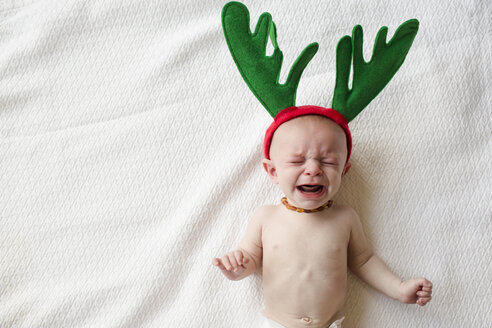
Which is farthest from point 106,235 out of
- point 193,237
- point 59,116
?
point 59,116

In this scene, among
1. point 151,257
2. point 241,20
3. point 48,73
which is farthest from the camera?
point 48,73

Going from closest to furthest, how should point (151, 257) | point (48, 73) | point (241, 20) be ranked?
point (241, 20) < point (151, 257) < point (48, 73)

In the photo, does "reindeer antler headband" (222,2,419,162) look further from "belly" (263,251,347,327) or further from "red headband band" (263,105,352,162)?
"belly" (263,251,347,327)

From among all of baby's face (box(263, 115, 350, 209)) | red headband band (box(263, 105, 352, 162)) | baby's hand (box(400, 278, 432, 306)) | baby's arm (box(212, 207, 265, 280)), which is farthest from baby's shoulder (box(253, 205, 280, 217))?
baby's hand (box(400, 278, 432, 306))

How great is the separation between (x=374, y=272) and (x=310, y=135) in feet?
1.41

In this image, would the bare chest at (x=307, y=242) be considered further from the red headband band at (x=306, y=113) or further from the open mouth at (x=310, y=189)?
the red headband band at (x=306, y=113)

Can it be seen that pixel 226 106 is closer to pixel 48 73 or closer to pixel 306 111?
pixel 306 111

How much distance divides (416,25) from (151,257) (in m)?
0.94

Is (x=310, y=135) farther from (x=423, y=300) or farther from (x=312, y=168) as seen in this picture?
(x=423, y=300)

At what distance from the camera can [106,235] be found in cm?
134

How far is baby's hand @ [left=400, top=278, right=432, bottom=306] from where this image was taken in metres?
1.15

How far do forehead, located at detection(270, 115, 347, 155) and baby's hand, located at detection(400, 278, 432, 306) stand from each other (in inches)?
15.3

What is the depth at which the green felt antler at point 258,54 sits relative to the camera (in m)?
1.11

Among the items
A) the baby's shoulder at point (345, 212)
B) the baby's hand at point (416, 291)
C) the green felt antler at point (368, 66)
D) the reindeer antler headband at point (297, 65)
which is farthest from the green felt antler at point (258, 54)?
the baby's hand at point (416, 291)
